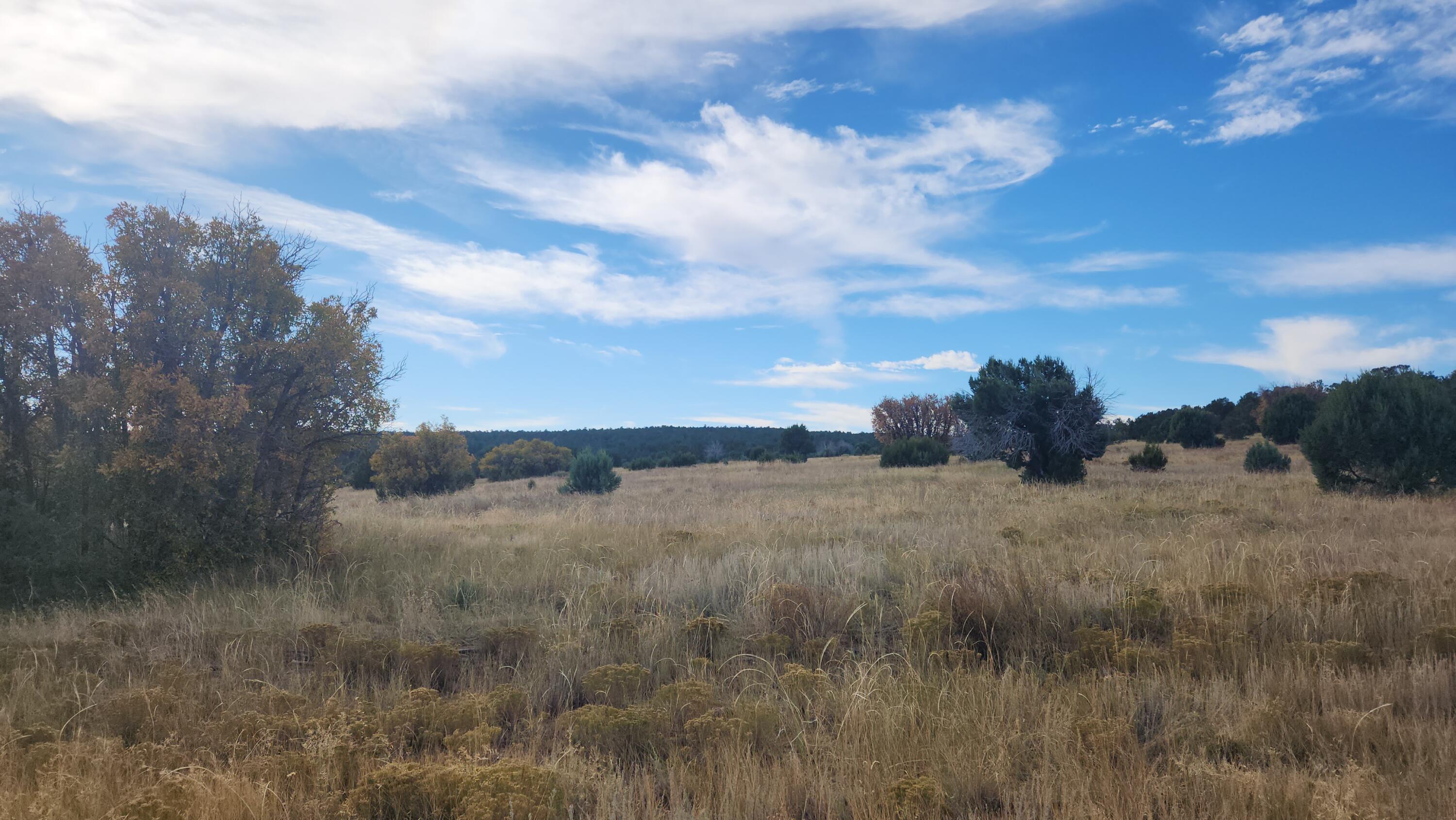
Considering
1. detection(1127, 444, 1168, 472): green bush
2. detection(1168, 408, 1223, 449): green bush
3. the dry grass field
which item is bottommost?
the dry grass field

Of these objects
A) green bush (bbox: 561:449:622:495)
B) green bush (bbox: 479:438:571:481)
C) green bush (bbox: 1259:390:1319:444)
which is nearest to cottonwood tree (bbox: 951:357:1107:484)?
green bush (bbox: 561:449:622:495)

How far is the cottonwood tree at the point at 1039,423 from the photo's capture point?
2197 centimetres

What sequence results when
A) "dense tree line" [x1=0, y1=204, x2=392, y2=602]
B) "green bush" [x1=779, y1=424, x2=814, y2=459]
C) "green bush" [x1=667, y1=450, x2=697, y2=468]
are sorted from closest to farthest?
"dense tree line" [x1=0, y1=204, x2=392, y2=602] < "green bush" [x1=667, y1=450, x2=697, y2=468] < "green bush" [x1=779, y1=424, x2=814, y2=459]

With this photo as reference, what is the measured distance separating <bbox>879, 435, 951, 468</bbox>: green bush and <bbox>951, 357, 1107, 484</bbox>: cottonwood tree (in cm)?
962

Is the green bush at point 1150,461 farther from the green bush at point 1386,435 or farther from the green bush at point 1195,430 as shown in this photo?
the green bush at point 1195,430

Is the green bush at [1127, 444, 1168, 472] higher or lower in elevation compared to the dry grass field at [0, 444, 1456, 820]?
higher

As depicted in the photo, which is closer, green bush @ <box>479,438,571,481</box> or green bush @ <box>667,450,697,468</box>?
green bush @ <box>667,450,697,468</box>

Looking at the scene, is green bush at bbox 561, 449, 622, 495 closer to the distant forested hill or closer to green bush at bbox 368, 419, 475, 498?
green bush at bbox 368, 419, 475, 498

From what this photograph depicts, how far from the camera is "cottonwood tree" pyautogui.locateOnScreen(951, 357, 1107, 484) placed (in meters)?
22.0

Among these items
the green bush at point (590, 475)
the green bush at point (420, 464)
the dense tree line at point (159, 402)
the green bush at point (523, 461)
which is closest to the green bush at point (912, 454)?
the green bush at point (590, 475)

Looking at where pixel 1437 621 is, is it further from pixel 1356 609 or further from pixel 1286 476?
pixel 1286 476

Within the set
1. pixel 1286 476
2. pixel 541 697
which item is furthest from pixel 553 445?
pixel 541 697

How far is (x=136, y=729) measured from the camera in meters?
4.15

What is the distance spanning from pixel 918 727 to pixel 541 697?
93.7 inches
